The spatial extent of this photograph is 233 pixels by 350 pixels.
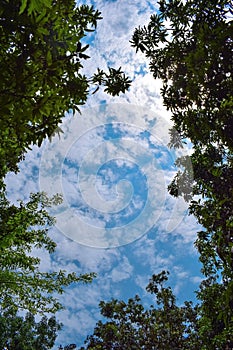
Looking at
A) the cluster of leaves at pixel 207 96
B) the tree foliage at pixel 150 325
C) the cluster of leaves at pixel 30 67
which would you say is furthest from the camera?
the tree foliage at pixel 150 325

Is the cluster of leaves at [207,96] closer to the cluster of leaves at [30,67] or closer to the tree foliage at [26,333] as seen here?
the cluster of leaves at [30,67]

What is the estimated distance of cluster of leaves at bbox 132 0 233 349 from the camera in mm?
5070

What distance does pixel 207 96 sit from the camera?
5.74 m

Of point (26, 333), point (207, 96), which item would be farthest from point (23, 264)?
point (26, 333)

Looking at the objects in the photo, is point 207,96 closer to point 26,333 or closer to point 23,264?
point 23,264

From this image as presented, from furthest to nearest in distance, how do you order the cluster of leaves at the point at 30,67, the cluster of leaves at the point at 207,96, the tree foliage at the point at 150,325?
the tree foliage at the point at 150,325 < the cluster of leaves at the point at 207,96 < the cluster of leaves at the point at 30,67

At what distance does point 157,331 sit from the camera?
16.6 m

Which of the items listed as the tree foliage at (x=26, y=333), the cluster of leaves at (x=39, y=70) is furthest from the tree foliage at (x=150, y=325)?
the cluster of leaves at (x=39, y=70)

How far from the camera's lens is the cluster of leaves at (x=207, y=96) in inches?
200

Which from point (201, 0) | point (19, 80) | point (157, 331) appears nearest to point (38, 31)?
point (19, 80)

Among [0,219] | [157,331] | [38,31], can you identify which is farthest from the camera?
[157,331]

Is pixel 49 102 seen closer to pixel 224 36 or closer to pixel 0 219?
pixel 224 36

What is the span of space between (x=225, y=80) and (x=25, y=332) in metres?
19.5

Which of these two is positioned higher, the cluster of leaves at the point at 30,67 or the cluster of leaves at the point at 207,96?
the cluster of leaves at the point at 207,96
